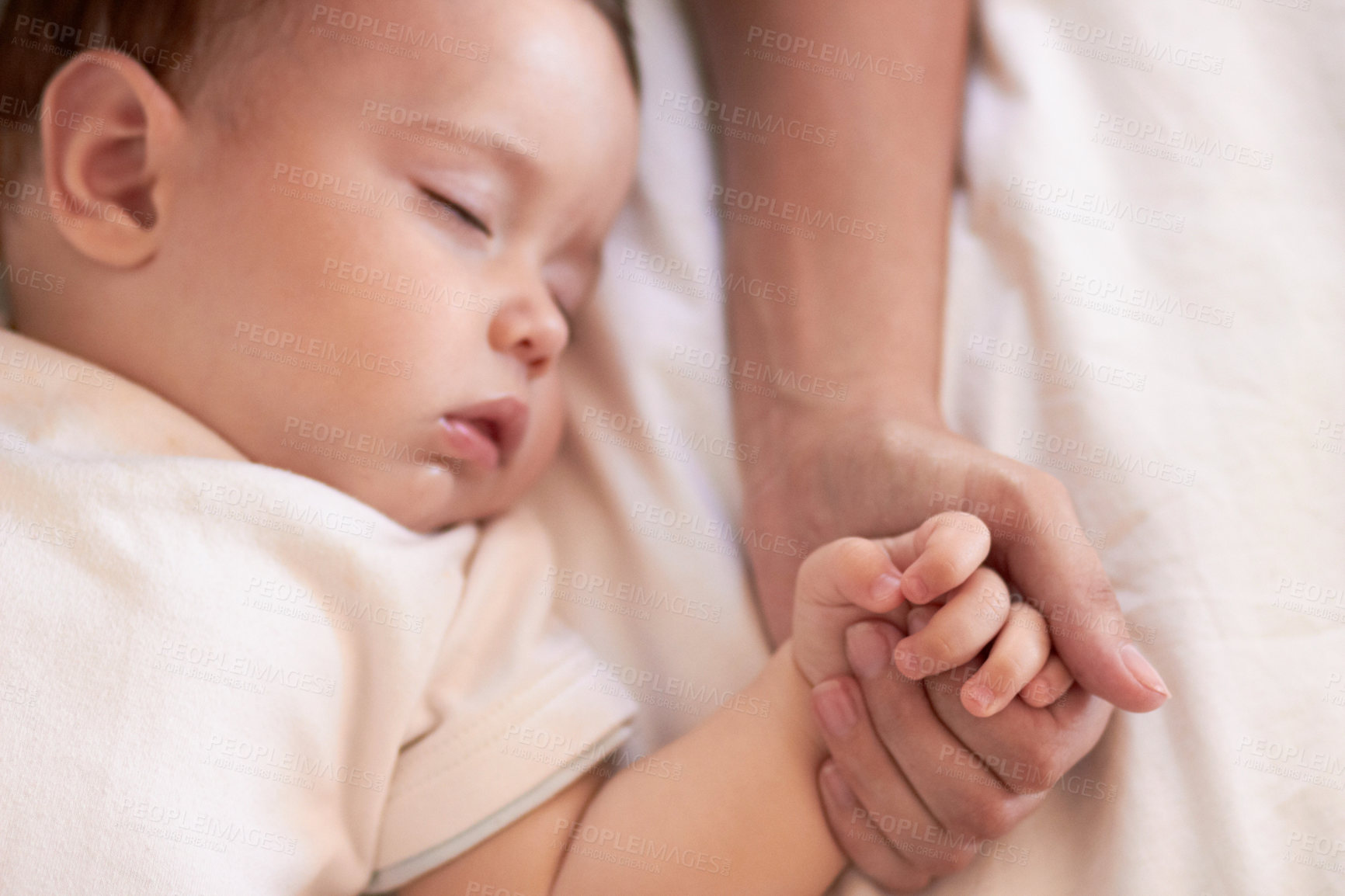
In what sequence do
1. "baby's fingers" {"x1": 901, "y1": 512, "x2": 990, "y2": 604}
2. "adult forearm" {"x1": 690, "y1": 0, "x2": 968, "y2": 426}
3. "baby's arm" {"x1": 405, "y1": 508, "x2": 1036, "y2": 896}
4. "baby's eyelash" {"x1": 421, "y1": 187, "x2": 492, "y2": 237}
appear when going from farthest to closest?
"adult forearm" {"x1": 690, "y1": 0, "x2": 968, "y2": 426}, "baby's eyelash" {"x1": 421, "y1": 187, "x2": 492, "y2": 237}, "baby's arm" {"x1": 405, "y1": 508, "x2": 1036, "y2": 896}, "baby's fingers" {"x1": 901, "y1": 512, "x2": 990, "y2": 604}

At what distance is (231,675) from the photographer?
2.58 ft

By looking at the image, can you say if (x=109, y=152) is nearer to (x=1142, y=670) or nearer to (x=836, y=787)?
(x=836, y=787)

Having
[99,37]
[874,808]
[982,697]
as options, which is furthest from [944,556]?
[99,37]

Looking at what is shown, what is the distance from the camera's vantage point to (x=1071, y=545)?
0.77m

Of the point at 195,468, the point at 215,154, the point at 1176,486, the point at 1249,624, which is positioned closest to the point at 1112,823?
the point at 1249,624

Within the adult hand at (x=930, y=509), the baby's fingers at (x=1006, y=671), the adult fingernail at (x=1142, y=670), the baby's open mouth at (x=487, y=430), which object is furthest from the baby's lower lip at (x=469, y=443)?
the adult fingernail at (x=1142, y=670)

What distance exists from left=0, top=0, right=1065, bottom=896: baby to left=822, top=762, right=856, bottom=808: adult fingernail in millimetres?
19

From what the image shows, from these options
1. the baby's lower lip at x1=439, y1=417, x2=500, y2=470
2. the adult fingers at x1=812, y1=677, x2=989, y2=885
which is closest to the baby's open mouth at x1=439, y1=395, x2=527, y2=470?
the baby's lower lip at x1=439, y1=417, x2=500, y2=470

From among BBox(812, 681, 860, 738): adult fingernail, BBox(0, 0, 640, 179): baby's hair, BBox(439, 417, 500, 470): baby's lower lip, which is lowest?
BBox(812, 681, 860, 738): adult fingernail

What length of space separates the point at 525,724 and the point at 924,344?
59cm

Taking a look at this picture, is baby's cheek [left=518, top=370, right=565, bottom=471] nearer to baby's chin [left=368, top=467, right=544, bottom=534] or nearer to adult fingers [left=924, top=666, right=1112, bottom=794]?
baby's chin [left=368, top=467, right=544, bottom=534]

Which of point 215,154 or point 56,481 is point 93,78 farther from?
point 56,481

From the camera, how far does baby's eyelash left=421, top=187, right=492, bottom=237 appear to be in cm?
93

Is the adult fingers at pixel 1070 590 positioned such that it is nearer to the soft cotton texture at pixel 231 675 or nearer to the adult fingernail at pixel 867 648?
the adult fingernail at pixel 867 648
